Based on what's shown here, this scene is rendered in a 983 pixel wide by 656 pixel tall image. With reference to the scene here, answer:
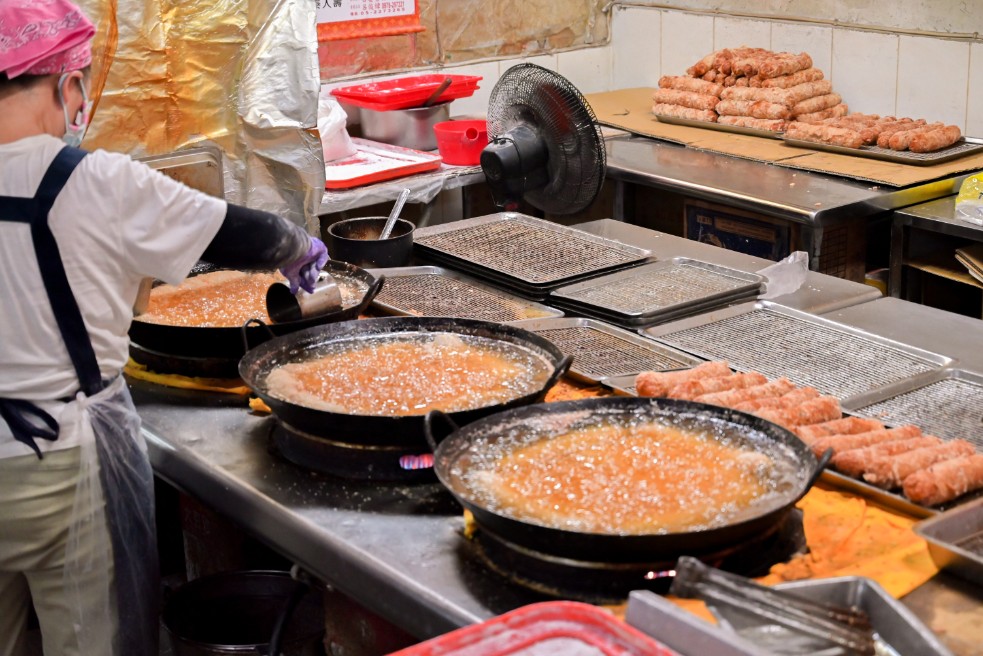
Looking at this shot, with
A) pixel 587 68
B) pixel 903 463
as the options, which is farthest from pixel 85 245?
pixel 587 68

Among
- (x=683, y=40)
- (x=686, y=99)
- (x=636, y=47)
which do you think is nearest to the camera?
(x=686, y=99)

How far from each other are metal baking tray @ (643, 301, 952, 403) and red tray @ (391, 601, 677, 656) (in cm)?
103

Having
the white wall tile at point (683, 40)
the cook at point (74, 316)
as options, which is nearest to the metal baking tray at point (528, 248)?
the cook at point (74, 316)

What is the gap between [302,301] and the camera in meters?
2.46

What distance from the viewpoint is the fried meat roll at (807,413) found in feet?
6.72

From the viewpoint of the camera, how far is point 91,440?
2047 millimetres

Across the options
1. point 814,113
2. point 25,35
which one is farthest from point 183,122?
point 814,113

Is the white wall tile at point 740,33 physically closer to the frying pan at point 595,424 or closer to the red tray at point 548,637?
the frying pan at point 595,424

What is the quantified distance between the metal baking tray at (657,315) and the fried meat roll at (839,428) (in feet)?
2.30

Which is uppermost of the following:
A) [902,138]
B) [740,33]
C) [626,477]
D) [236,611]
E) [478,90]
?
[740,33]

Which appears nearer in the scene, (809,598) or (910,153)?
(809,598)

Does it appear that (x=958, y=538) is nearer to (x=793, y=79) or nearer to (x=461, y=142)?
(x=461, y=142)

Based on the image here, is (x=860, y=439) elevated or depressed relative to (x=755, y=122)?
depressed

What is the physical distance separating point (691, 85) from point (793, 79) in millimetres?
466
